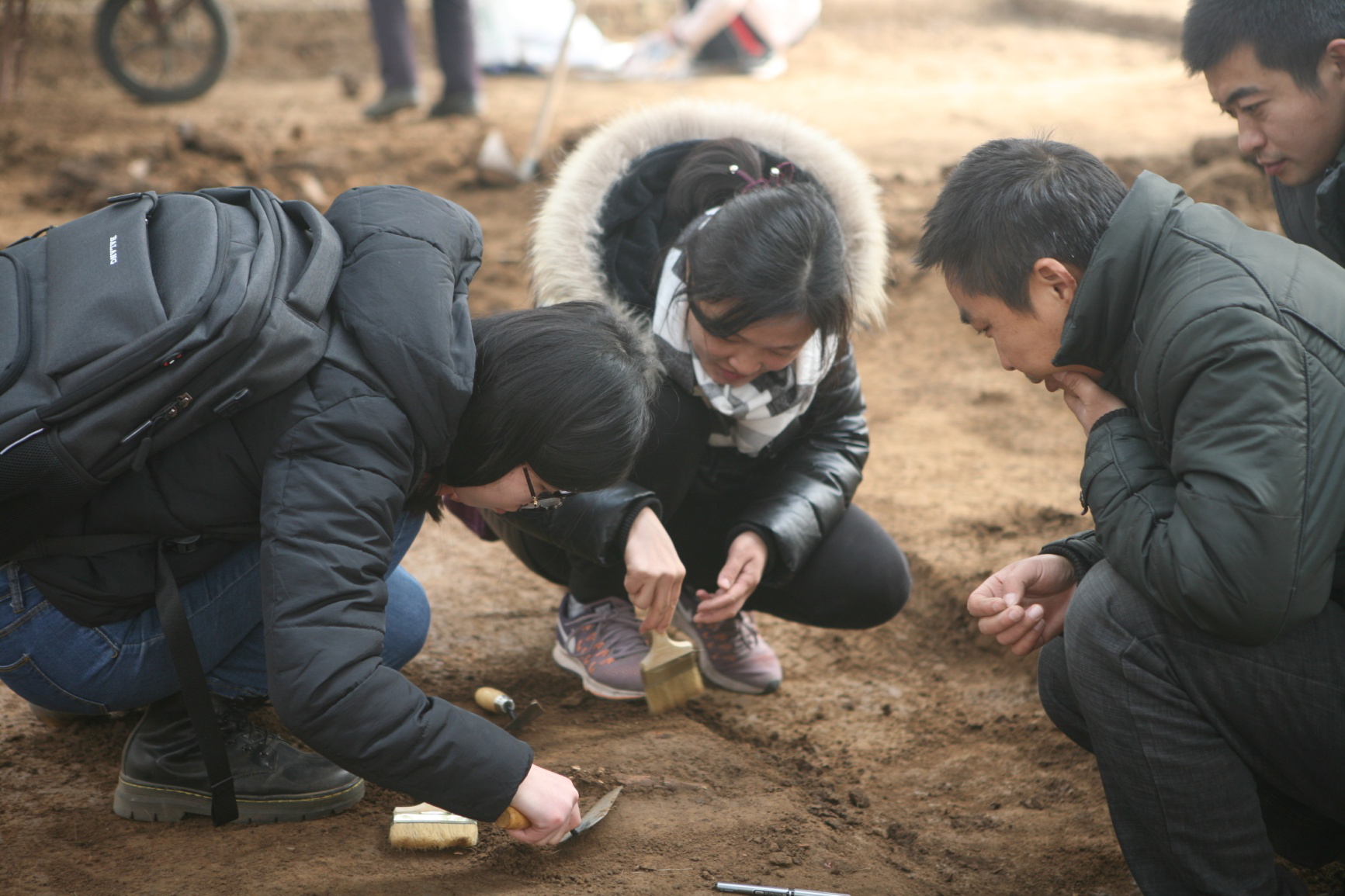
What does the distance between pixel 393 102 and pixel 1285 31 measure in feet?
17.3

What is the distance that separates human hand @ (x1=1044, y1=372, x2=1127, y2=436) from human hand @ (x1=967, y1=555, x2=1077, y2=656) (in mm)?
229

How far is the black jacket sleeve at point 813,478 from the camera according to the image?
207 centimetres

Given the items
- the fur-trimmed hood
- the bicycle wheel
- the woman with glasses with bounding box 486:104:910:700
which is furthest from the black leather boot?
the bicycle wheel

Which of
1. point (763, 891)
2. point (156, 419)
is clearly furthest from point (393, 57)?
point (763, 891)

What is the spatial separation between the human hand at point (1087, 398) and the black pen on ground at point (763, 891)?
753 mm

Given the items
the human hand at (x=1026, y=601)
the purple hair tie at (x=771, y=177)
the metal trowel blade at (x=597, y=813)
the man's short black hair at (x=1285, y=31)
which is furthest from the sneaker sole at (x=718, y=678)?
the man's short black hair at (x=1285, y=31)

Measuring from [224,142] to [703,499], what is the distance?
12.9 feet

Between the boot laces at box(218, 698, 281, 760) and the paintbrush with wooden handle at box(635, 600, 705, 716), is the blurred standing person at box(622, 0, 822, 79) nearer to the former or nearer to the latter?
the paintbrush with wooden handle at box(635, 600, 705, 716)

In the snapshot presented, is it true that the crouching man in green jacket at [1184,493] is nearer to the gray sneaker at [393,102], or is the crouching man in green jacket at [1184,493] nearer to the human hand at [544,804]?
the human hand at [544,804]

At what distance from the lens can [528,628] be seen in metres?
2.54

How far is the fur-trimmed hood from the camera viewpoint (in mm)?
2123

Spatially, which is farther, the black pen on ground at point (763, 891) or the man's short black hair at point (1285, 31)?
the man's short black hair at point (1285, 31)

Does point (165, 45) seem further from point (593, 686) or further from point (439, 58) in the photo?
point (593, 686)

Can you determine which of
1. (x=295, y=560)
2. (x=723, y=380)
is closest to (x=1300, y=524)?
(x=723, y=380)
